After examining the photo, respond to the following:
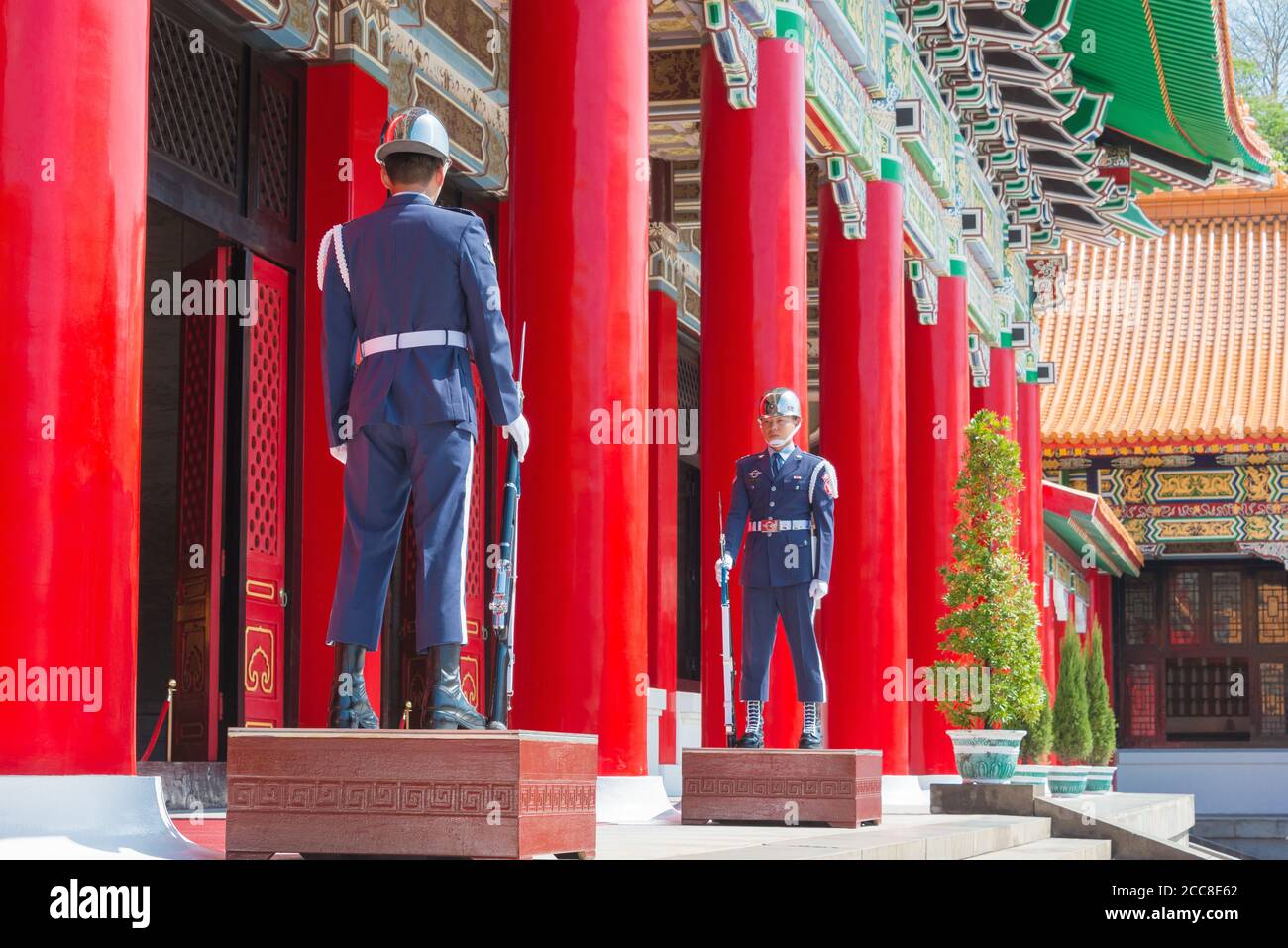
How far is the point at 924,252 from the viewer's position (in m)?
18.3

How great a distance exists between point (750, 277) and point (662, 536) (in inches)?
256

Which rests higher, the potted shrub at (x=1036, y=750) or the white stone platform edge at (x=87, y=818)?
the white stone platform edge at (x=87, y=818)

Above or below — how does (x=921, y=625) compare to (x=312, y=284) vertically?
below

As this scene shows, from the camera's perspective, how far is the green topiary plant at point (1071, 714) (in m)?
19.0

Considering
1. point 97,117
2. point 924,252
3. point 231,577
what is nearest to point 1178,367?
point 924,252

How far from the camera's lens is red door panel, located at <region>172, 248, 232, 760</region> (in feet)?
34.8

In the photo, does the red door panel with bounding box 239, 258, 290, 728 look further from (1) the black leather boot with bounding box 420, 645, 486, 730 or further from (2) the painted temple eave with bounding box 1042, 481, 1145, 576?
(2) the painted temple eave with bounding box 1042, 481, 1145, 576

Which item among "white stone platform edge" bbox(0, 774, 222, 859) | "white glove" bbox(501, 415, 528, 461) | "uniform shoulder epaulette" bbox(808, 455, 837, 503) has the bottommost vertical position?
"white stone platform edge" bbox(0, 774, 222, 859)

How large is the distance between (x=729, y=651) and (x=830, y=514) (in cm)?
86

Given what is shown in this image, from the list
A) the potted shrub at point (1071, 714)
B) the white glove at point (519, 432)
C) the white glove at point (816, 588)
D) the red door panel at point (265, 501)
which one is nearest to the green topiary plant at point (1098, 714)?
the potted shrub at point (1071, 714)

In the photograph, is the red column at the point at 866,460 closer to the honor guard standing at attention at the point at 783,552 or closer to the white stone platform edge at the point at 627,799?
the honor guard standing at attention at the point at 783,552

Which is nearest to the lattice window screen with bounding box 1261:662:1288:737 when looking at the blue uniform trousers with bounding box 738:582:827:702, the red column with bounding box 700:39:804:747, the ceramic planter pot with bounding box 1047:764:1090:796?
the ceramic planter pot with bounding box 1047:764:1090:796
